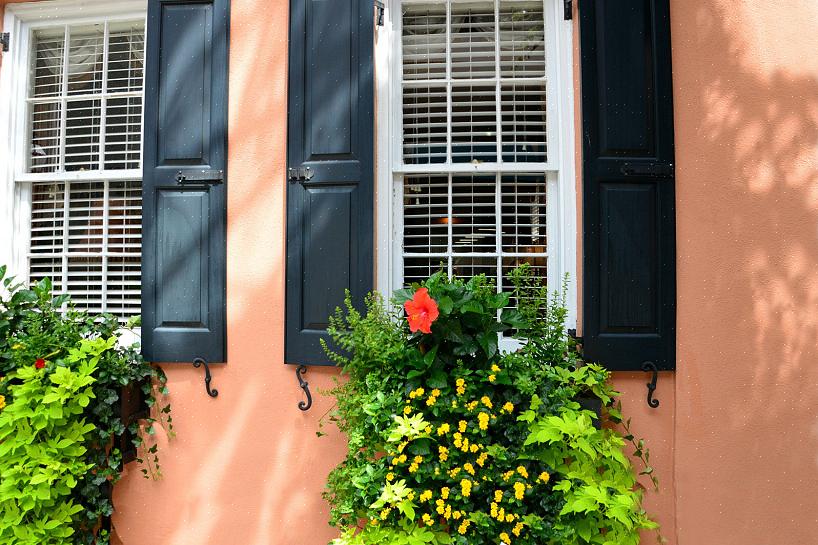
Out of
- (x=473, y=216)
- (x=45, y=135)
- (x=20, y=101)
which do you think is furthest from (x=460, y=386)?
(x=20, y=101)

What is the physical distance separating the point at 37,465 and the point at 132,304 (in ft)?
3.15

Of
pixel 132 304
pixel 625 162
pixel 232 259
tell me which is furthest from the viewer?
pixel 132 304

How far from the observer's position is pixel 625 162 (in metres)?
2.47

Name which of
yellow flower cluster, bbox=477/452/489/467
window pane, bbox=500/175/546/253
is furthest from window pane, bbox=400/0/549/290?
yellow flower cluster, bbox=477/452/489/467

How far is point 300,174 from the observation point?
2.60 meters

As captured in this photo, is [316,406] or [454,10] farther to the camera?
[454,10]

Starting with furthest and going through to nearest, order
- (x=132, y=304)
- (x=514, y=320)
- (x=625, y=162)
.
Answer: (x=132, y=304) → (x=625, y=162) → (x=514, y=320)

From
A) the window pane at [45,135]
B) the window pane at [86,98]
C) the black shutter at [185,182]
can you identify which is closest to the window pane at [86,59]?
the window pane at [86,98]

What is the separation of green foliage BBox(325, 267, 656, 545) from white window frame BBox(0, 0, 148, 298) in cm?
225

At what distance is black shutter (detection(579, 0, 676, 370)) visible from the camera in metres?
2.42

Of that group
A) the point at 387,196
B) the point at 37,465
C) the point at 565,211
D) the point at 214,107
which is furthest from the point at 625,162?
the point at 37,465

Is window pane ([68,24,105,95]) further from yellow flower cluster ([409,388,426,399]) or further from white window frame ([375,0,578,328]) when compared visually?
yellow flower cluster ([409,388,426,399])

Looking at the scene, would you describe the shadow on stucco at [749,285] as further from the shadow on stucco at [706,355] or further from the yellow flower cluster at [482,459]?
the yellow flower cluster at [482,459]

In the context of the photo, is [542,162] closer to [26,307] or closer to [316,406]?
[316,406]
